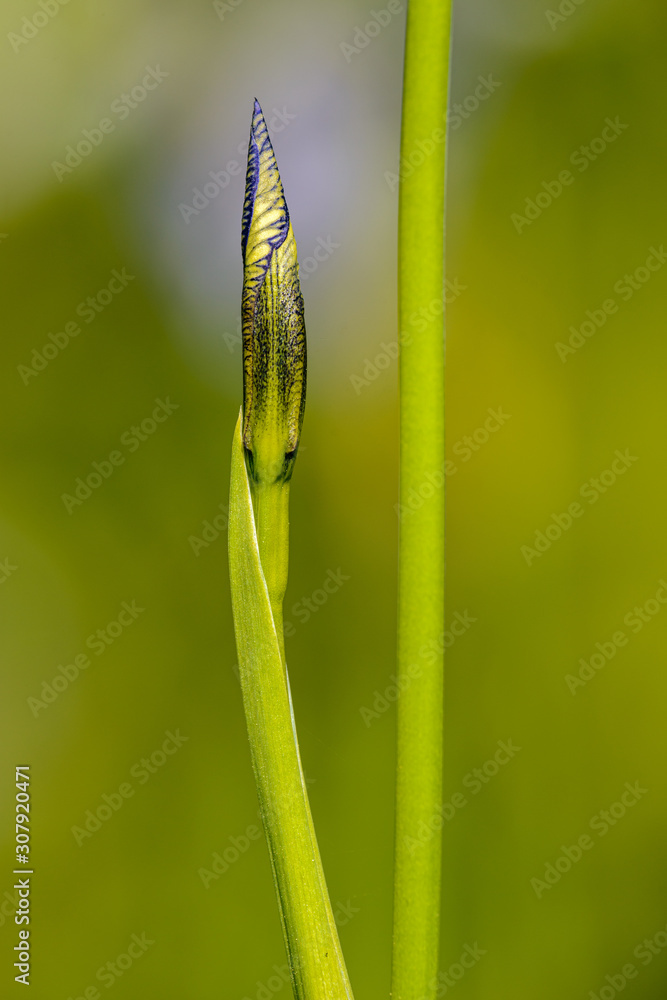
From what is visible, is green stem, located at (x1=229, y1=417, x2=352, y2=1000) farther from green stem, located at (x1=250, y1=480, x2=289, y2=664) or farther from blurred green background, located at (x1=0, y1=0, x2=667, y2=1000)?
blurred green background, located at (x1=0, y1=0, x2=667, y2=1000)

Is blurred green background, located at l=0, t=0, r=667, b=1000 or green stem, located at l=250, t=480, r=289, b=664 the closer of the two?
green stem, located at l=250, t=480, r=289, b=664

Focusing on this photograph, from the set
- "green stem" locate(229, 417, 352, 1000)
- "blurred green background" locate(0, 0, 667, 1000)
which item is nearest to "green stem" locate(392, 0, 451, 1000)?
"green stem" locate(229, 417, 352, 1000)

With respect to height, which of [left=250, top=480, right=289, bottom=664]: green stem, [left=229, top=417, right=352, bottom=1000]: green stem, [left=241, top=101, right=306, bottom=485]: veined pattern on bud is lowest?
[left=229, top=417, right=352, bottom=1000]: green stem

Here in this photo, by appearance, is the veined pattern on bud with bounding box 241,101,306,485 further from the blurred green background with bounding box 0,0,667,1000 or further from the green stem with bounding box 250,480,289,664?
the blurred green background with bounding box 0,0,667,1000

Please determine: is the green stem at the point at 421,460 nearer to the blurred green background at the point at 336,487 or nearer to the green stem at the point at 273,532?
the green stem at the point at 273,532

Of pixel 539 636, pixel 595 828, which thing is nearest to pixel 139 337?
pixel 539 636

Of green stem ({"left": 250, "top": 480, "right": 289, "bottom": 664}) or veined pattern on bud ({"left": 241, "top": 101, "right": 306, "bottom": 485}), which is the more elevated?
veined pattern on bud ({"left": 241, "top": 101, "right": 306, "bottom": 485})

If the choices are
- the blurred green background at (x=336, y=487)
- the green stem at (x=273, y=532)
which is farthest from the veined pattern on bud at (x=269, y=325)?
the blurred green background at (x=336, y=487)
